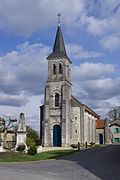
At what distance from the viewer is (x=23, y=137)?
105 feet

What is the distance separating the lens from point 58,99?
163 feet

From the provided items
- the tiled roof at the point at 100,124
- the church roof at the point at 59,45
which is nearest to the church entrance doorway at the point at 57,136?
the church roof at the point at 59,45

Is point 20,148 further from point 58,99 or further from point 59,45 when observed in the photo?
point 59,45

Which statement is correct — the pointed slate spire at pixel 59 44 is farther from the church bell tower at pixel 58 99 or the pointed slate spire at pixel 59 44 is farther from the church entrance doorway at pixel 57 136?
the church entrance doorway at pixel 57 136

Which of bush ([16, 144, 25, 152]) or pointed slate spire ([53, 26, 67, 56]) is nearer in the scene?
bush ([16, 144, 25, 152])

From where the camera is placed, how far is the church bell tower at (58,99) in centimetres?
4772

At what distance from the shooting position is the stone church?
4781 centimetres

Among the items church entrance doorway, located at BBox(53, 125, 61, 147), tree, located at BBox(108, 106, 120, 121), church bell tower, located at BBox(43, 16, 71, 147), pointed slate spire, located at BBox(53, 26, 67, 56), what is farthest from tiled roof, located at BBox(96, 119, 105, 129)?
pointed slate spire, located at BBox(53, 26, 67, 56)

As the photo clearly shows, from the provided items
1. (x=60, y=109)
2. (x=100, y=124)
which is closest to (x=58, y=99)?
(x=60, y=109)

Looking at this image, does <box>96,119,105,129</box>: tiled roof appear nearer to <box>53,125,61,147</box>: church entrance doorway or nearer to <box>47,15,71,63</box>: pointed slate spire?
<box>53,125,61,147</box>: church entrance doorway

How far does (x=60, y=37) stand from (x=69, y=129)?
16.3m

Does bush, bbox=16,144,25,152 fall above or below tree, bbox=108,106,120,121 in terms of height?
below

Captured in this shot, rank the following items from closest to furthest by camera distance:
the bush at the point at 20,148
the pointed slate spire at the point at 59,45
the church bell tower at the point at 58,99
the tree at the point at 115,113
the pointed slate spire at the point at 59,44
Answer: the bush at the point at 20,148, the church bell tower at the point at 58,99, the pointed slate spire at the point at 59,45, the pointed slate spire at the point at 59,44, the tree at the point at 115,113

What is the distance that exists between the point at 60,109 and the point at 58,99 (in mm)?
1893
